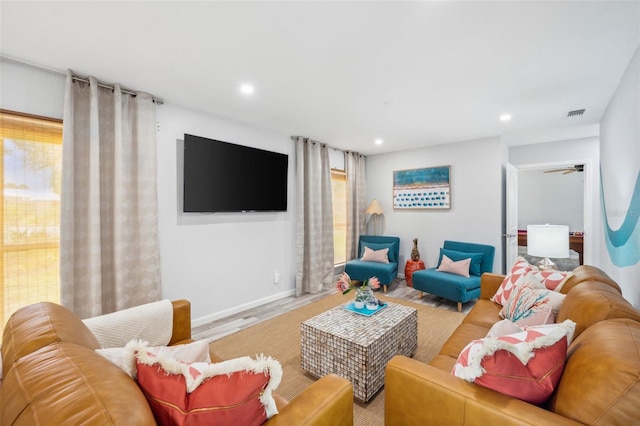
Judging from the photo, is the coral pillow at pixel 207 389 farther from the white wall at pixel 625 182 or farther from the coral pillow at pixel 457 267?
the coral pillow at pixel 457 267

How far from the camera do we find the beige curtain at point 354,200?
5281 millimetres

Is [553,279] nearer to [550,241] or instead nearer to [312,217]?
[550,241]

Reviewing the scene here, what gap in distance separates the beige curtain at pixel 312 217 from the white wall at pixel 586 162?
352 centimetres

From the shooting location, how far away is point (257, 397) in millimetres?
906

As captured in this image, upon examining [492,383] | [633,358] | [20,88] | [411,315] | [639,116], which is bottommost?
[411,315]

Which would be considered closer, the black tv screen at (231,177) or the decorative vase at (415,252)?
the black tv screen at (231,177)

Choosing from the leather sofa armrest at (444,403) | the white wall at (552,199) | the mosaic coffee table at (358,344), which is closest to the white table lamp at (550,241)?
the mosaic coffee table at (358,344)

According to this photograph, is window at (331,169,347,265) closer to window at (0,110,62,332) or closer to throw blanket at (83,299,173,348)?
throw blanket at (83,299,173,348)

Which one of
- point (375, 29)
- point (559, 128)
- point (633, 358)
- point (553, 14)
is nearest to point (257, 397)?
point (633, 358)

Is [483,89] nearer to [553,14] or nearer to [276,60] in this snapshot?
[553,14]

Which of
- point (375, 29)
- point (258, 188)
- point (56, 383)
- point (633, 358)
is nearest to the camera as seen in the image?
point (56, 383)

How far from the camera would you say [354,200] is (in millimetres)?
5387

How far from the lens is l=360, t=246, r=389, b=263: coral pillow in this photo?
468 centimetres

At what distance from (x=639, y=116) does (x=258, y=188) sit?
11.5 feet
